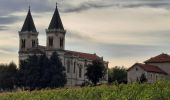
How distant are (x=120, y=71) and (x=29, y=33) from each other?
917 inches

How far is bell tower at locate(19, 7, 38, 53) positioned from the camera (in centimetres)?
14350

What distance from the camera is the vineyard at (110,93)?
46.3 ft

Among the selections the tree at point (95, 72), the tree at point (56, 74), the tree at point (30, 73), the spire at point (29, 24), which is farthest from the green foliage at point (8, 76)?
the spire at point (29, 24)

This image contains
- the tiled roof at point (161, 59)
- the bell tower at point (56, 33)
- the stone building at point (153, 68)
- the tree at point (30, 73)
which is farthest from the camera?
the bell tower at point (56, 33)

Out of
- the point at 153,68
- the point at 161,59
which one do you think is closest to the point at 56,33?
the point at 161,59

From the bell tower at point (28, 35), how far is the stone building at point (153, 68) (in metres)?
27.5

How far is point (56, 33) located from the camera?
144 meters

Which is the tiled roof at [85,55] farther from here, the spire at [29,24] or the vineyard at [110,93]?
the vineyard at [110,93]

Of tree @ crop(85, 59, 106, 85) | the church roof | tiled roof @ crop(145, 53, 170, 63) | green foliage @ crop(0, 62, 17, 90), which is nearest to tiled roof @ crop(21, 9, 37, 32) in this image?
green foliage @ crop(0, 62, 17, 90)

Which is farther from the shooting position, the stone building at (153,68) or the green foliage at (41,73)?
the stone building at (153,68)

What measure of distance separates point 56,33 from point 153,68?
26.7 metres

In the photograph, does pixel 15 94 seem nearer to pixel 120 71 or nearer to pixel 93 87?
pixel 93 87

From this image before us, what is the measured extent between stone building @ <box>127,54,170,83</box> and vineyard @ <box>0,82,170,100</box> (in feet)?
323

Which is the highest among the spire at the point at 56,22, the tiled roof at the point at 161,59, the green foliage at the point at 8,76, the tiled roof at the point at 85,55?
the spire at the point at 56,22
